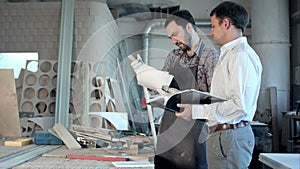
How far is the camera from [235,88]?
1255mm

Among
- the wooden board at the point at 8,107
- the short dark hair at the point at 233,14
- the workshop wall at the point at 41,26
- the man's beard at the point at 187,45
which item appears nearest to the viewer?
the short dark hair at the point at 233,14

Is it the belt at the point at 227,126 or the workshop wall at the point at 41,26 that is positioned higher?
the workshop wall at the point at 41,26

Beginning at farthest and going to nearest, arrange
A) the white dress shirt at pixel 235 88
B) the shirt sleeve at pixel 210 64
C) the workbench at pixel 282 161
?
the shirt sleeve at pixel 210 64 < the white dress shirt at pixel 235 88 < the workbench at pixel 282 161

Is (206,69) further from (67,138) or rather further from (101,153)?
(67,138)

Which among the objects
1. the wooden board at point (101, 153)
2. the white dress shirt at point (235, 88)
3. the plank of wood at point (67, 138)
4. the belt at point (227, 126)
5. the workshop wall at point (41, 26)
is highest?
the workshop wall at point (41, 26)

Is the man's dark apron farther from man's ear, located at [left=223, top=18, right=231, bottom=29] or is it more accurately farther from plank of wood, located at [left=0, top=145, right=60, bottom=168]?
plank of wood, located at [left=0, top=145, right=60, bottom=168]

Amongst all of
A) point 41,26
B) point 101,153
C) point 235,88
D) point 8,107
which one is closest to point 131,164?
point 101,153

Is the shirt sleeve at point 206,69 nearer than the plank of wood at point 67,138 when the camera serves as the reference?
Yes

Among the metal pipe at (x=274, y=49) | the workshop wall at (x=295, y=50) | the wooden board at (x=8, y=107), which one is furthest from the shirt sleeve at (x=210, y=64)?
the workshop wall at (x=295, y=50)

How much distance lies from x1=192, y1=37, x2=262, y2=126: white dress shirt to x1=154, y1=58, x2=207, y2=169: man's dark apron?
28 cm

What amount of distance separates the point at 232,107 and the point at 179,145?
434mm

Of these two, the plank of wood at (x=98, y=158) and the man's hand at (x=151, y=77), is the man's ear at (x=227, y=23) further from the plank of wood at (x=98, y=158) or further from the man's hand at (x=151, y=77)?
the plank of wood at (x=98, y=158)

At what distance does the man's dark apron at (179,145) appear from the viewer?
5.17ft

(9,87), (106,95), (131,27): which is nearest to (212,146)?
(9,87)
